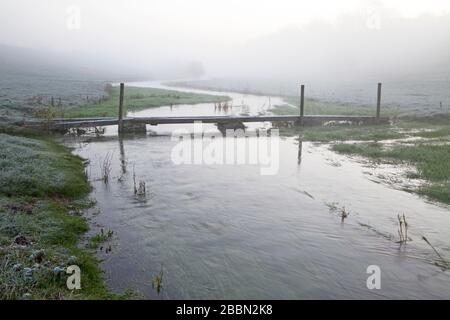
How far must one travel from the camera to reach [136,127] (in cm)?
2975

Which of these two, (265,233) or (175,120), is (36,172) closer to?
(265,233)

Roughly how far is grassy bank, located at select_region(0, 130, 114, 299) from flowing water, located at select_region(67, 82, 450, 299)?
65 cm

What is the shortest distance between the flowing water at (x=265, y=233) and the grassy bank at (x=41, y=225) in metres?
0.65

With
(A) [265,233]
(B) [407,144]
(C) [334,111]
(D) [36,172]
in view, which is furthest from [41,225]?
(C) [334,111]

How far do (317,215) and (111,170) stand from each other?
9653mm

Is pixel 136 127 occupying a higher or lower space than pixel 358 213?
higher

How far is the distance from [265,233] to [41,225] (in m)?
A: 5.98

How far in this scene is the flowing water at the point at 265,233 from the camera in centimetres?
887

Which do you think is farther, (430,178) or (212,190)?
(430,178)

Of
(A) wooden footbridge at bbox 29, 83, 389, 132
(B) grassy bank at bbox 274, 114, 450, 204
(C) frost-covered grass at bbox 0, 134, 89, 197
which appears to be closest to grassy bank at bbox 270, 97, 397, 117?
(B) grassy bank at bbox 274, 114, 450, 204

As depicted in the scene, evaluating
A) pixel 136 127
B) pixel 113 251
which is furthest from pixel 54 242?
pixel 136 127

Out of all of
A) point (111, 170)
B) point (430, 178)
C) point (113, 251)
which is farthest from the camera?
point (111, 170)
